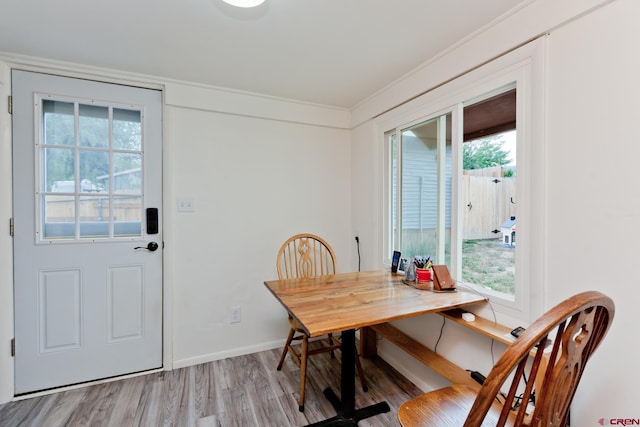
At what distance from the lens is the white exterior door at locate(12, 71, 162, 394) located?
196 centimetres

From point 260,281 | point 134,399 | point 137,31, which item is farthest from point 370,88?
point 134,399

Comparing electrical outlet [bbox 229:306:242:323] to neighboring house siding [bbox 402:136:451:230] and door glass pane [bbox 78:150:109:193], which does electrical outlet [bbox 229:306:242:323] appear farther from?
neighboring house siding [bbox 402:136:451:230]

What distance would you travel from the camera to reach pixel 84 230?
6.88 ft

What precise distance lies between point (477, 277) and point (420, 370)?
2.68 ft

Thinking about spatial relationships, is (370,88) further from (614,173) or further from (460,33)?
(614,173)

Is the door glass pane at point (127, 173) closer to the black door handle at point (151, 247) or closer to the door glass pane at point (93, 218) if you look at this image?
the door glass pane at point (93, 218)

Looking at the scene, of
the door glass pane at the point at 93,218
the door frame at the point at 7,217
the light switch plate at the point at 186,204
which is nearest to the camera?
the door frame at the point at 7,217

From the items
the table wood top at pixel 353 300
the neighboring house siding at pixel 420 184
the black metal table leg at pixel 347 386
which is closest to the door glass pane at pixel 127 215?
the table wood top at pixel 353 300

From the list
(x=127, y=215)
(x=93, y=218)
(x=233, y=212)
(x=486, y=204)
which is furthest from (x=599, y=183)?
(x=93, y=218)

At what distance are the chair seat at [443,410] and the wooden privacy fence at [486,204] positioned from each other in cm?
91

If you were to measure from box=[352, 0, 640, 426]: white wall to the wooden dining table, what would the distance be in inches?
20.3

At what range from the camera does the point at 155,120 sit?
7.47ft

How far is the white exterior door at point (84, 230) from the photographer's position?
1960 mm

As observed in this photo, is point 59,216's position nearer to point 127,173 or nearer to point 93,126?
point 127,173
